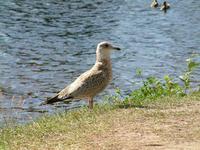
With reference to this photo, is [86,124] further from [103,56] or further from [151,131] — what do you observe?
[103,56]

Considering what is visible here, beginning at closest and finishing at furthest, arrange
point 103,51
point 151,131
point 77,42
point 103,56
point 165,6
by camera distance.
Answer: point 151,131 → point 103,56 → point 103,51 → point 77,42 → point 165,6

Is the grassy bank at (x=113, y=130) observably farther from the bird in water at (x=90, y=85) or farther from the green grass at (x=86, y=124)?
the bird in water at (x=90, y=85)

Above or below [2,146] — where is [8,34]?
below

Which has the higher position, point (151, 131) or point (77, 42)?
point (151, 131)

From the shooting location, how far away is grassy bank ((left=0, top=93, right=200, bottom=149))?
8984 mm

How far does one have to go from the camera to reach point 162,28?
30.2 m

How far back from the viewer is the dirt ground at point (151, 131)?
28.9 feet

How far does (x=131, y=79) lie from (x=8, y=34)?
30.5 ft

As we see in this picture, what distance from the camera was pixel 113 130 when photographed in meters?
9.84

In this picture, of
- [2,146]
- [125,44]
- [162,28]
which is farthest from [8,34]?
[2,146]

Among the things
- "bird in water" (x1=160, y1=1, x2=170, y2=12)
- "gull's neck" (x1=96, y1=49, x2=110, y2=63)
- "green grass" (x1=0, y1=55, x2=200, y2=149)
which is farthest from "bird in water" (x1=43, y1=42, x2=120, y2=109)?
"bird in water" (x1=160, y1=1, x2=170, y2=12)

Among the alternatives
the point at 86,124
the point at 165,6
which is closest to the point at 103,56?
the point at 86,124

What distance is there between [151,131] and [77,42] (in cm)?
1750

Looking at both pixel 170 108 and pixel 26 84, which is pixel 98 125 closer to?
pixel 170 108
